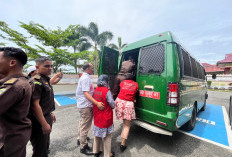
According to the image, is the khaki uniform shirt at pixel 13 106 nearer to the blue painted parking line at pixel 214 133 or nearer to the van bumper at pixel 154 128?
the van bumper at pixel 154 128

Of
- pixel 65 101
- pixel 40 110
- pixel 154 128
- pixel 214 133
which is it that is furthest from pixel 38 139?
pixel 65 101

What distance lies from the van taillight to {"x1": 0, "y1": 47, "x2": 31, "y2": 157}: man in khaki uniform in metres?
2.25

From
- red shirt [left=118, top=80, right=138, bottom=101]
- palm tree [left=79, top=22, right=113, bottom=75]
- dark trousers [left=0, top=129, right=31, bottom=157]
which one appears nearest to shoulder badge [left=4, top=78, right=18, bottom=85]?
dark trousers [left=0, top=129, right=31, bottom=157]

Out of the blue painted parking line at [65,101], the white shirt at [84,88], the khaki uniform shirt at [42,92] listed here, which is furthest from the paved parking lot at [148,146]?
the blue painted parking line at [65,101]

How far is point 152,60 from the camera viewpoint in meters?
2.49

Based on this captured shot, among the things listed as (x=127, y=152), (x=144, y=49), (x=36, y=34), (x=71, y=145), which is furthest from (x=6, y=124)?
(x=36, y=34)

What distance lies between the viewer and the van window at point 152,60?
2.32 metres

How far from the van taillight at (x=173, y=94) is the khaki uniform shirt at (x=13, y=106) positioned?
88.5 inches

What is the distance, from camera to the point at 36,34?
13.4 meters

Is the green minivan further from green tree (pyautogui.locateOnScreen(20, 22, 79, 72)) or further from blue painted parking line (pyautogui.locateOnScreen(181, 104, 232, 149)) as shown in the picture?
green tree (pyautogui.locateOnScreen(20, 22, 79, 72))

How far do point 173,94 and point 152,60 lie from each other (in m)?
0.90

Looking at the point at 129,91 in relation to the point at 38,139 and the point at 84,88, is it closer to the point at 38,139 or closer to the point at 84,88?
the point at 84,88

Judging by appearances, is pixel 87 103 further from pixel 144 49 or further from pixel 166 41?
pixel 166 41

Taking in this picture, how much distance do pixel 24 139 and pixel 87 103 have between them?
48.8 inches
